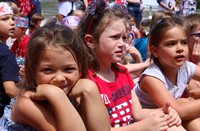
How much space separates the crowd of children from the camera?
1.92 m

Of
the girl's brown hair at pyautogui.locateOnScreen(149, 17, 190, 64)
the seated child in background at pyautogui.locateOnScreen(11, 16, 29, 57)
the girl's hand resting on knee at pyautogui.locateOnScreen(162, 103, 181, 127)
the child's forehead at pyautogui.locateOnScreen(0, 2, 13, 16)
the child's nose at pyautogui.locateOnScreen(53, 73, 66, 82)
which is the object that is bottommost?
the seated child in background at pyautogui.locateOnScreen(11, 16, 29, 57)

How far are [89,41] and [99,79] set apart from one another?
0.86ft

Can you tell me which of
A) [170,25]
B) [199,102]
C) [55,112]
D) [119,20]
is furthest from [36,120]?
[170,25]

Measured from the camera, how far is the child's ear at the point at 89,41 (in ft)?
8.70

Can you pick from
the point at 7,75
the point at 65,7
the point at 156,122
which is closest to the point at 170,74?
the point at 156,122

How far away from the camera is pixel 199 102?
2.69 metres

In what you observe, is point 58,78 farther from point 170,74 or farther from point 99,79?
point 170,74

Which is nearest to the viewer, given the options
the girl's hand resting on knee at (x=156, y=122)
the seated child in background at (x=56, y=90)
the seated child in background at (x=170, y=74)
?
the seated child in background at (x=56, y=90)

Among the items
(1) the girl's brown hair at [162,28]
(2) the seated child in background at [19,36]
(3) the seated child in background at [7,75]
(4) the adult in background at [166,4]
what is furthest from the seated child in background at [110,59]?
(4) the adult in background at [166,4]

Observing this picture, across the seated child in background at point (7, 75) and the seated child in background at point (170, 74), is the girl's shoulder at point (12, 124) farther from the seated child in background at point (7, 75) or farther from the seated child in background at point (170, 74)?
the seated child in background at point (7, 75)

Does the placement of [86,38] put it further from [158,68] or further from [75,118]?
[75,118]

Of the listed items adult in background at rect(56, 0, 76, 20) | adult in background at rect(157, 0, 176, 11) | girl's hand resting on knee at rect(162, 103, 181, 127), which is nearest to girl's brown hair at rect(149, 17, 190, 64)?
girl's hand resting on knee at rect(162, 103, 181, 127)

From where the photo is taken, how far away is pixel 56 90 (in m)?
1.85

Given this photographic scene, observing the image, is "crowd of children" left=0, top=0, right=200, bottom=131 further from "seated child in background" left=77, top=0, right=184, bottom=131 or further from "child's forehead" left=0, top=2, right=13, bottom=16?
"child's forehead" left=0, top=2, right=13, bottom=16
